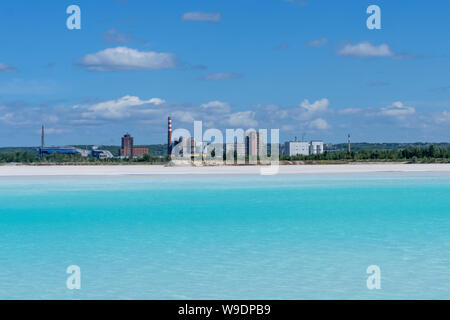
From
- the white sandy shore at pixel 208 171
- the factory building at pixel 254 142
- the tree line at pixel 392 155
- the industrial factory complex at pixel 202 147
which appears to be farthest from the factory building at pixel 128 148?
the white sandy shore at pixel 208 171

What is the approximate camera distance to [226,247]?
1204cm

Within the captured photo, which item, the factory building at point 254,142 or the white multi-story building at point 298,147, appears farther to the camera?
the white multi-story building at point 298,147

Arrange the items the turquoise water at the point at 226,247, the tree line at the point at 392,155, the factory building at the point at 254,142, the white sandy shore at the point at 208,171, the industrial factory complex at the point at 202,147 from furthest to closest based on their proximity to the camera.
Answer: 1. the factory building at the point at 254,142
2. the industrial factory complex at the point at 202,147
3. the tree line at the point at 392,155
4. the white sandy shore at the point at 208,171
5. the turquoise water at the point at 226,247

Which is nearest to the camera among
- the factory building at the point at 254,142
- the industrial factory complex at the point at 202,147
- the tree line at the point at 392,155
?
the tree line at the point at 392,155

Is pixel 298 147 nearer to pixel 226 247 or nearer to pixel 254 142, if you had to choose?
pixel 254 142

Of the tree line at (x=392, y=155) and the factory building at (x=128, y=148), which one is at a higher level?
the factory building at (x=128, y=148)

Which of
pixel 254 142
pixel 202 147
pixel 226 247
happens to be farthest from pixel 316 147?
pixel 226 247

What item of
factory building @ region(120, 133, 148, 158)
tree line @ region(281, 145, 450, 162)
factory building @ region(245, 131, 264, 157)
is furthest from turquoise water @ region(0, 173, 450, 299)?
factory building @ region(120, 133, 148, 158)

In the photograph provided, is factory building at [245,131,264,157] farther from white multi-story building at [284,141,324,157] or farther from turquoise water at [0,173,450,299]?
turquoise water at [0,173,450,299]

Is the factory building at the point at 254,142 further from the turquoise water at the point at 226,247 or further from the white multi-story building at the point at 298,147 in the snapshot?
the turquoise water at the point at 226,247

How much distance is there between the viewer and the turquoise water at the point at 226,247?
8414 mm

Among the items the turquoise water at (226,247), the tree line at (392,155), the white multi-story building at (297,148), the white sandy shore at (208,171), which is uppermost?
the white multi-story building at (297,148)
